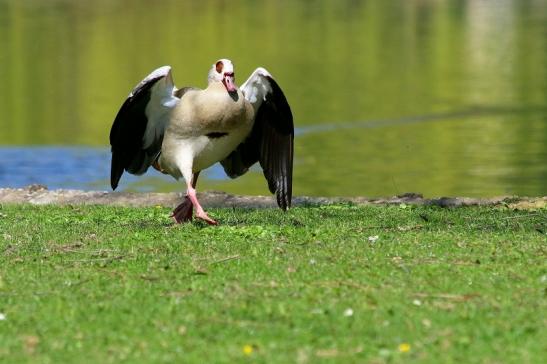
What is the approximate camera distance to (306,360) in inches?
270

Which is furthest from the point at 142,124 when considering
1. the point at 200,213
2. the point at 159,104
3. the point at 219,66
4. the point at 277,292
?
the point at 277,292

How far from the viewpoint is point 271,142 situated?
1275 cm

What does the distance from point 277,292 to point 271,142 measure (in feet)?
14.6

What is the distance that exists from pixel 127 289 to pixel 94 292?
8.7 inches

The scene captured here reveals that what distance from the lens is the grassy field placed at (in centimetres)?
712

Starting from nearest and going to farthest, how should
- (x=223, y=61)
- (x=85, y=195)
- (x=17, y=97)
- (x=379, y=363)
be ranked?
(x=379, y=363), (x=223, y=61), (x=85, y=195), (x=17, y=97)

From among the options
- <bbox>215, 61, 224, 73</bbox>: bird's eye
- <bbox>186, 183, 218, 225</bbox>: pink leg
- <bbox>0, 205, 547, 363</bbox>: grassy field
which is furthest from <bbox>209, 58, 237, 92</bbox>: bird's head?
<bbox>0, 205, 547, 363</bbox>: grassy field

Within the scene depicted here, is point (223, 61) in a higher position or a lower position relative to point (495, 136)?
higher

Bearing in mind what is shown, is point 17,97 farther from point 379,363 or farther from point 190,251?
point 379,363

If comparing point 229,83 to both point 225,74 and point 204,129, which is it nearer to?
point 225,74

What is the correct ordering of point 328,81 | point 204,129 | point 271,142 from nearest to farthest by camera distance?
point 204,129, point 271,142, point 328,81

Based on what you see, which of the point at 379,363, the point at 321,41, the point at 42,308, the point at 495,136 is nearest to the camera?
the point at 379,363

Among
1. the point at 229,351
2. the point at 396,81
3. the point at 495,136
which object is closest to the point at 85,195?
the point at 229,351

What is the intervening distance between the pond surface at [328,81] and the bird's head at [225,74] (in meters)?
8.52
